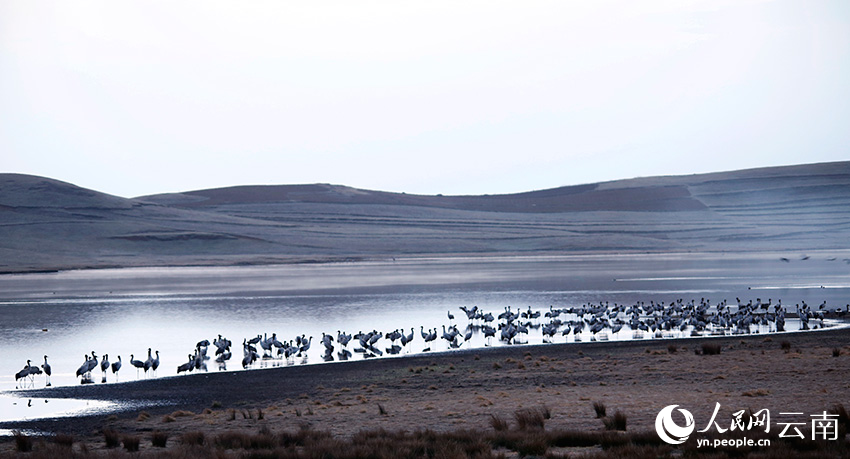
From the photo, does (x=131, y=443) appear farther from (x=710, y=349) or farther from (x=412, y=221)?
(x=412, y=221)

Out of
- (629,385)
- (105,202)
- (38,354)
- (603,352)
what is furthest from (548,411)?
(105,202)

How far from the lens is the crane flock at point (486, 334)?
70.2ft

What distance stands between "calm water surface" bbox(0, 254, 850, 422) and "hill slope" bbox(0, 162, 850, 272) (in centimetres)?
2919

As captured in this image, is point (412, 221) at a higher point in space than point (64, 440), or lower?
higher

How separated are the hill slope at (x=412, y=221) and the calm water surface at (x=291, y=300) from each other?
1149 inches

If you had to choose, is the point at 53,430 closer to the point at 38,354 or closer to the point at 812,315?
the point at 38,354

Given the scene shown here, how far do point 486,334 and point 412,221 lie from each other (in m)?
104

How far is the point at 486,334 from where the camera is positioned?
2638 centimetres

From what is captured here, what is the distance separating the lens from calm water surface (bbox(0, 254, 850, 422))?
26031mm

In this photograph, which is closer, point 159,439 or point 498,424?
point 159,439

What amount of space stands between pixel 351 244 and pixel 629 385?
93.2 meters

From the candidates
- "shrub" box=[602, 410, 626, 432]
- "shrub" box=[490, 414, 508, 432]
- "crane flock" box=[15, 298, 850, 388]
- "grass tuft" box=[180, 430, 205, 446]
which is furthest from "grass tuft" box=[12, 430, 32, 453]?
"crane flock" box=[15, 298, 850, 388]

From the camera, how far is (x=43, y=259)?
278ft

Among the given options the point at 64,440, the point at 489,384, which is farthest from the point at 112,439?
the point at 489,384
